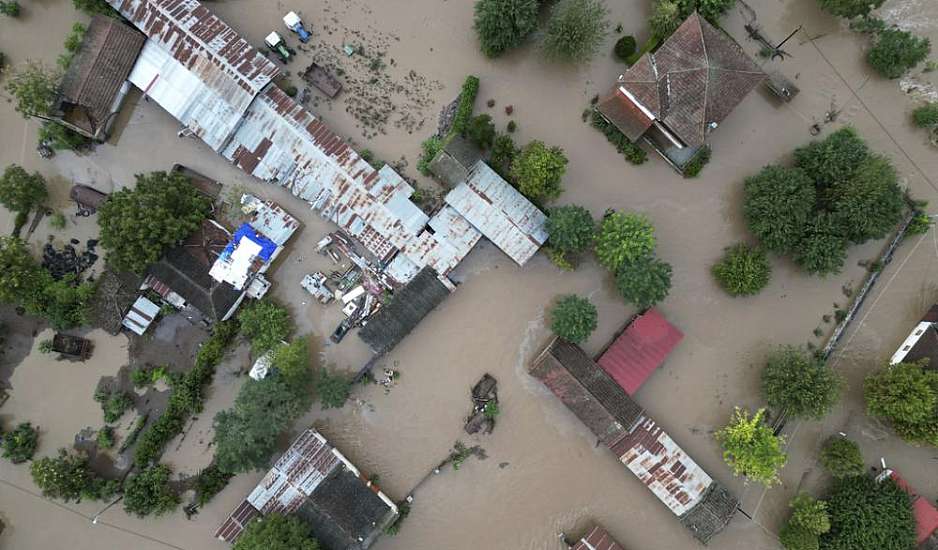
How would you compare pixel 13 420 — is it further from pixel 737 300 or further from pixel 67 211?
pixel 737 300

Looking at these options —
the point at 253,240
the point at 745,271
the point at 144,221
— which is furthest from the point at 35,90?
the point at 745,271

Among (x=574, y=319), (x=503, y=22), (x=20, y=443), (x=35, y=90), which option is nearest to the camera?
(x=35, y=90)

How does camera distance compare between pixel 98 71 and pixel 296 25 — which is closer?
pixel 98 71

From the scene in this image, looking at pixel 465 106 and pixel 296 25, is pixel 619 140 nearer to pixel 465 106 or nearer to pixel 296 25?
pixel 465 106

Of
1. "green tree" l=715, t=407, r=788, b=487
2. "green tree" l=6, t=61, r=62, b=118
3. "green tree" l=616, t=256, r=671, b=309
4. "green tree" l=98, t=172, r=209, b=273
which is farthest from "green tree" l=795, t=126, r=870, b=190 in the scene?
"green tree" l=6, t=61, r=62, b=118

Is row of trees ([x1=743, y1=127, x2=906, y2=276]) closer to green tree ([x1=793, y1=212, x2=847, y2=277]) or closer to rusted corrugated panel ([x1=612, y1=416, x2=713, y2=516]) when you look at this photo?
green tree ([x1=793, y1=212, x2=847, y2=277])

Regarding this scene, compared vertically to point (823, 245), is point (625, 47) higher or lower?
higher
